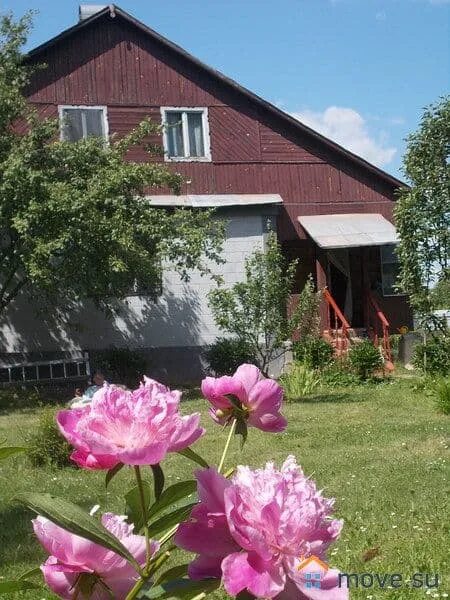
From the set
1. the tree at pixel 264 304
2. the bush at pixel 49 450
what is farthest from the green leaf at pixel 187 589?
the tree at pixel 264 304

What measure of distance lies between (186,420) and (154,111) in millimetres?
18696

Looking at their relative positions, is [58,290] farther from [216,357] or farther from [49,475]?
[49,475]

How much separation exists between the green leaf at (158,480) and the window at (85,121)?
17.8 metres

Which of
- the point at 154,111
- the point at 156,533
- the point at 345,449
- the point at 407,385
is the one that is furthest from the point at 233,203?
the point at 156,533

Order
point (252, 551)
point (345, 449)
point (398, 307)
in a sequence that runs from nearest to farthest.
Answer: point (252, 551) → point (345, 449) → point (398, 307)

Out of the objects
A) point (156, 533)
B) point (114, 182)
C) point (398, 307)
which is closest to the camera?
point (156, 533)

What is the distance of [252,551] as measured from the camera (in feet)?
3.56

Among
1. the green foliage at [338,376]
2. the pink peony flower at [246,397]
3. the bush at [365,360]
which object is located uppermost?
the pink peony flower at [246,397]

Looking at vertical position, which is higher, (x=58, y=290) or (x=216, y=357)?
(x=58, y=290)

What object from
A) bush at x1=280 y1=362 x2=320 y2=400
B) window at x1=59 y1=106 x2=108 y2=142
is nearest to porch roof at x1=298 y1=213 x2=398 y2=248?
bush at x1=280 y1=362 x2=320 y2=400

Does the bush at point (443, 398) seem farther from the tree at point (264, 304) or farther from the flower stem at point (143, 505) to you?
the flower stem at point (143, 505)

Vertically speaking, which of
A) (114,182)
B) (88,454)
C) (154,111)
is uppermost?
(154,111)

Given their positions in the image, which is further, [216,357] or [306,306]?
[216,357]

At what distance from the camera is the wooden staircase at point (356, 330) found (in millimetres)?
18016
